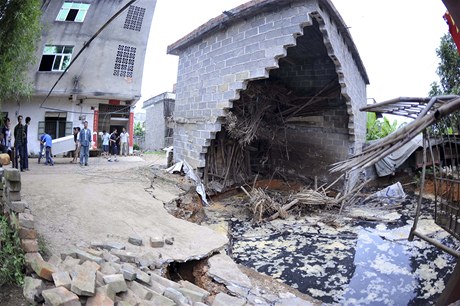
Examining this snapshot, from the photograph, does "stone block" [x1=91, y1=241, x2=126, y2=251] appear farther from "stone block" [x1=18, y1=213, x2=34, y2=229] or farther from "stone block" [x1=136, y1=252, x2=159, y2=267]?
"stone block" [x1=18, y1=213, x2=34, y2=229]

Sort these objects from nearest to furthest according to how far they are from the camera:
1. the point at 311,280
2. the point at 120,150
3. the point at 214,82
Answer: the point at 311,280
the point at 214,82
the point at 120,150

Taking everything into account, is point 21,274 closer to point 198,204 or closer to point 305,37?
point 198,204

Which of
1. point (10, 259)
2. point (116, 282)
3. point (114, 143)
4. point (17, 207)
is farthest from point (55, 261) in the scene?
point (114, 143)

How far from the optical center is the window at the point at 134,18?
15.7 metres

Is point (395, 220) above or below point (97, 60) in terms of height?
below

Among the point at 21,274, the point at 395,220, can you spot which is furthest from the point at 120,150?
the point at 21,274

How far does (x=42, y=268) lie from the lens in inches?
102

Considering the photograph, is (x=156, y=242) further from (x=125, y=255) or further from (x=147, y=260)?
(x=125, y=255)

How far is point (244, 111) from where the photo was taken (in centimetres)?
891

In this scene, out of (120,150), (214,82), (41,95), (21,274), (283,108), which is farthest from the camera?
(120,150)

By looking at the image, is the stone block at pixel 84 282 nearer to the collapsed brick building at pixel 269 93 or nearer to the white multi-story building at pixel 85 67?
the collapsed brick building at pixel 269 93

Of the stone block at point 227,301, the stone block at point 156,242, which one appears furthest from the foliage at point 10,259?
the stone block at point 227,301

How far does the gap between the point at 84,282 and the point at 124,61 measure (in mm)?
15247

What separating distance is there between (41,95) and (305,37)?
12006mm
